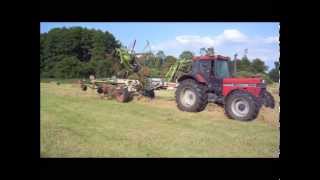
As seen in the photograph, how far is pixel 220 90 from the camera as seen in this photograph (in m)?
7.20

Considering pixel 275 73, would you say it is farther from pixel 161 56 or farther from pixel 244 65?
pixel 161 56

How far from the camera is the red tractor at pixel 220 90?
23.1 ft

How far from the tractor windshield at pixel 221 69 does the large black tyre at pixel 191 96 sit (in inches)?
11.6

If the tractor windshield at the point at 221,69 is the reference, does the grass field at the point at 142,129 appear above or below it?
below

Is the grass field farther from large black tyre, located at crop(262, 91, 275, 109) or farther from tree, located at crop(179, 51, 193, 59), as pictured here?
tree, located at crop(179, 51, 193, 59)

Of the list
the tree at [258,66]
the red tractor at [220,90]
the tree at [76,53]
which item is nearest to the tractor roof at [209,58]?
the red tractor at [220,90]

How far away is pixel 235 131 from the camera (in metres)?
7.10

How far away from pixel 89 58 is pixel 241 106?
88.6 inches

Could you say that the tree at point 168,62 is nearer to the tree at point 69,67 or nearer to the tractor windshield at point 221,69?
the tractor windshield at point 221,69

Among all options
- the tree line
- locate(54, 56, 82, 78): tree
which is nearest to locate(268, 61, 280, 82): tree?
the tree line

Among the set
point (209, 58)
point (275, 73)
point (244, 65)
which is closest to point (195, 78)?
point (209, 58)
